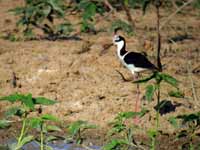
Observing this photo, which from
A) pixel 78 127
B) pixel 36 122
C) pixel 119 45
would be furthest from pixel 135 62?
pixel 36 122

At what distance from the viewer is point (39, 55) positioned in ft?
31.1

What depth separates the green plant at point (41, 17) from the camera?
9.55 meters

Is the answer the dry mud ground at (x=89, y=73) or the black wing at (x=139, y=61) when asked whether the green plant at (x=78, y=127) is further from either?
the black wing at (x=139, y=61)

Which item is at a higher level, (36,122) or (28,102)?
(28,102)

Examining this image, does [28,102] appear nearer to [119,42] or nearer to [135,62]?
[135,62]

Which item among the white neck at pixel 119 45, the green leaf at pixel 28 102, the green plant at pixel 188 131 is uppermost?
the white neck at pixel 119 45

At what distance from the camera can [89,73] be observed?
891 centimetres

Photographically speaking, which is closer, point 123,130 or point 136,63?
point 123,130

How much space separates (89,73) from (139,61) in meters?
0.86

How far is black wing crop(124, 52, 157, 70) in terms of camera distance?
819 cm

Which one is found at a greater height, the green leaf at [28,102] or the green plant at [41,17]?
the green plant at [41,17]

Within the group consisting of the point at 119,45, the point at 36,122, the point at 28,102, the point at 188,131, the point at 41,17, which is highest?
the point at 41,17

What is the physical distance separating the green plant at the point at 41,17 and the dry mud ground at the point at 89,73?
278mm

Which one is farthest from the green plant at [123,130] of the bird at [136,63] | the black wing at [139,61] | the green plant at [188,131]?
the black wing at [139,61]
